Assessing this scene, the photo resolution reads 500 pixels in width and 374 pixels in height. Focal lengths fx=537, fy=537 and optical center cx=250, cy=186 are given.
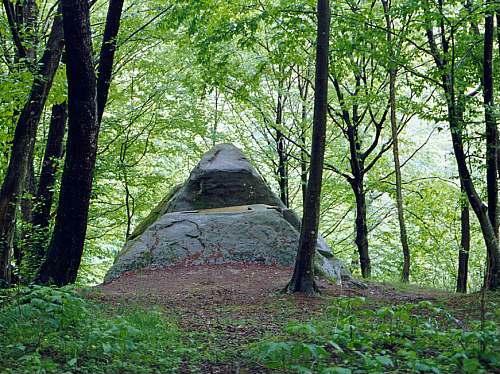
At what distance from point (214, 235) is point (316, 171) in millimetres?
4388

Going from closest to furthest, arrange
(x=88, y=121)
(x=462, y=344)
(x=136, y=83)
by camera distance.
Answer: (x=462, y=344)
(x=88, y=121)
(x=136, y=83)

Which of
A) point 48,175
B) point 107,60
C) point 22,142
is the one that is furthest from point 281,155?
point 22,142

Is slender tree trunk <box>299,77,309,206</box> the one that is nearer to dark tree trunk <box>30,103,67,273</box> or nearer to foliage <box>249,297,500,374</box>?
dark tree trunk <box>30,103,67,273</box>

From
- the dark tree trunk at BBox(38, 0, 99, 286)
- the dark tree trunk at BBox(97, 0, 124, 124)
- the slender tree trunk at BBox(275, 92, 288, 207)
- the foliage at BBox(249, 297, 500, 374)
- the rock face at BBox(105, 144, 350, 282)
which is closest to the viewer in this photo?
the foliage at BBox(249, 297, 500, 374)

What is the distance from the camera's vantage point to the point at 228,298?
27.6ft

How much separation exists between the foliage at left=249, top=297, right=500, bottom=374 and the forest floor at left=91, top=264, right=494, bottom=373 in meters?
0.42

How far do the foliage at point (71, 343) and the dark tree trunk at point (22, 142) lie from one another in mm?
4285

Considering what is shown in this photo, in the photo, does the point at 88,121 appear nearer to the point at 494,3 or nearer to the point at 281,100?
the point at 494,3

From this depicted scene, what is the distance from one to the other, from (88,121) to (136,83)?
983cm

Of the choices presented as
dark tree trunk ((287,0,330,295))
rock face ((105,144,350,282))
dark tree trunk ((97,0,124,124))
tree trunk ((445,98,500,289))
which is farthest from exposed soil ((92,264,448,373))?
dark tree trunk ((97,0,124,124))

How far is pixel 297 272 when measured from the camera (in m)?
8.36

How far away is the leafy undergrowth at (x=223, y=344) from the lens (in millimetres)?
3910

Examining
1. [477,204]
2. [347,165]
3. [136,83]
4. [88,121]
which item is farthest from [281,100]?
[88,121]

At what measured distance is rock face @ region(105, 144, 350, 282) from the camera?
11.4 metres
